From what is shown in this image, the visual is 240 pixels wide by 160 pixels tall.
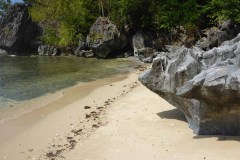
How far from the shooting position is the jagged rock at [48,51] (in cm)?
5092

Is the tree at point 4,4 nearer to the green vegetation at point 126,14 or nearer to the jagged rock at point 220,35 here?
the green vegetation at point 126,14

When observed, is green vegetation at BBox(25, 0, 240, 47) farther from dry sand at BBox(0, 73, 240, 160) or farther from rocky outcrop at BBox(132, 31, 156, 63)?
dry sand at BBox(0, 73, 240, 160)

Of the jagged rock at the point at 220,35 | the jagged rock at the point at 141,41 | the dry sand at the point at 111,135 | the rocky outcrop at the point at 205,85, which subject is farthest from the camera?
the jagged rock at the point at 141,41

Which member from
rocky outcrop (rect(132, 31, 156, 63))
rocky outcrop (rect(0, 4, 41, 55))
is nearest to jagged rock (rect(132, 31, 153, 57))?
rocky outcrop (rect(132, 31, 156, 63))

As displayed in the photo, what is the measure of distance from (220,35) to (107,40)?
15.4 metres

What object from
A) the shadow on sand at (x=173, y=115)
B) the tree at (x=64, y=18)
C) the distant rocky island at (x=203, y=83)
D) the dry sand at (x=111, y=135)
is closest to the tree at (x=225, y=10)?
the dry sand at (x=111, y=135)

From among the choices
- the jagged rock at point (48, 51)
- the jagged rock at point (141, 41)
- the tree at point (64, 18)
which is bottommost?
the jagged rock at point (48, 51)

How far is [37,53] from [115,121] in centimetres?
4695

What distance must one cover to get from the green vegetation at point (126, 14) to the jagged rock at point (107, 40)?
111cm

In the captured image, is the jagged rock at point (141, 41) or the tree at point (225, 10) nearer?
the tree at point (225, 10)

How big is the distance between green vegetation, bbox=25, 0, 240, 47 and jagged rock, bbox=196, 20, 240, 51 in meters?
0.73

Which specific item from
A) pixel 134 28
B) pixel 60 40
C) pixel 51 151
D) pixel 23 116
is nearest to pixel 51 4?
pixel 60 40

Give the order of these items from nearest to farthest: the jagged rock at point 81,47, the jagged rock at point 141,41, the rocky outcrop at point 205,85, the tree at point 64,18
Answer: the rocky outcrop at point 205,85 → the jagged rock at point 141,41 → the jagged rock at point 81,47 → the tree at point 64,18

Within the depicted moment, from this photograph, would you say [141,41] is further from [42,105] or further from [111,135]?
[111,135]
